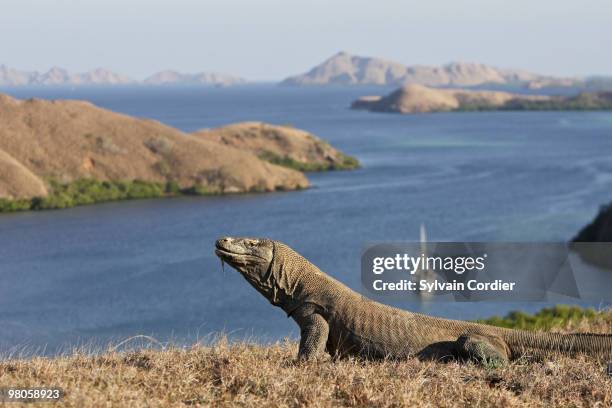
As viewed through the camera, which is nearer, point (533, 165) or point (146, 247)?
point (146, 247)

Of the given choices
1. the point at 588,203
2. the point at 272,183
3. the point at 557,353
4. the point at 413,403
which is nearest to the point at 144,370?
the point at 413,403

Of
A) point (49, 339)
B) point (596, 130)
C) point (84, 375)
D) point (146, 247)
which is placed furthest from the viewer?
point (596, 130)

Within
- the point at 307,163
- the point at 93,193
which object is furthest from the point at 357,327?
the point at 307,163

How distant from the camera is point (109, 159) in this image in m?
95.9

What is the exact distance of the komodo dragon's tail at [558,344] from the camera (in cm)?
891

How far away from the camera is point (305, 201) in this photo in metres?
86.4

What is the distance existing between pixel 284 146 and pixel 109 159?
27.4 m

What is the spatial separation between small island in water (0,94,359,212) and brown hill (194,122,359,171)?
12.6 m

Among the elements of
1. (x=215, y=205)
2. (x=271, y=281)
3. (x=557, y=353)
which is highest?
(x=271, y=281)

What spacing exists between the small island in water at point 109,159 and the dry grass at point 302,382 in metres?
78.7

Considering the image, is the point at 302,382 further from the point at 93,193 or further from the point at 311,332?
the point at 93,193

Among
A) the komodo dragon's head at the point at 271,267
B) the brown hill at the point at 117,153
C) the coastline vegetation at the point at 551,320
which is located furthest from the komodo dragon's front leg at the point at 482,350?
the brown hill at the point at 117,153

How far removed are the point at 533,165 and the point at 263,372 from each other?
104965 millimetres

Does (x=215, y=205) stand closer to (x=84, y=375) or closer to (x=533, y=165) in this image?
(x=533, y=165)
